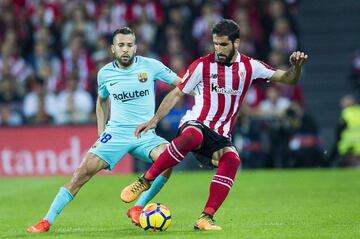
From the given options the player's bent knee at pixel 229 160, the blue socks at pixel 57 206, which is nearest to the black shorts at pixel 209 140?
the player's bent knee at pixel 229 160

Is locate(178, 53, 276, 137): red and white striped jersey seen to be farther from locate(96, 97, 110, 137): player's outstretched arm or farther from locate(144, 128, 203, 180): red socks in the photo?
locate(96, 97, 110, 137): player's outstretched arm

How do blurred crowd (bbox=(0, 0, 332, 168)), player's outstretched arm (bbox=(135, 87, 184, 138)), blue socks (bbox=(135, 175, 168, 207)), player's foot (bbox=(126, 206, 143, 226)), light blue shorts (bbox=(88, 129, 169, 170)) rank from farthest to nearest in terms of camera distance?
blurred crowd (bbox=(0, 0, 332, 168)) → blue socks (bbox=(135, 175, 168, 207)) → light blue shorts (bbox=(88, 129, 169, 170)) → player's foot (bbox=(126, 206, 143, 226)) → player's outstretched arm (bbox=(135, 87, 184, 138))

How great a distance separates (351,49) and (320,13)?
4.12 ft

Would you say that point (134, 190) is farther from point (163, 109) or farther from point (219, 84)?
point (219, 84)

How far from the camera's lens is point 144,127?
9.48 m

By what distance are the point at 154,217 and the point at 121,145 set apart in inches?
41.0

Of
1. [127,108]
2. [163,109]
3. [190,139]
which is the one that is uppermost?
[163,109]

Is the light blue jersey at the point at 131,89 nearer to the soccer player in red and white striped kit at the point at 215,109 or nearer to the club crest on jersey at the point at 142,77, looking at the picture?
the club crest on jersey at the point at 142,77

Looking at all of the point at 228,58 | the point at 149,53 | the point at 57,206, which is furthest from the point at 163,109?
the point at 149,53

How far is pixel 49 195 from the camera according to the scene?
48.4 ft

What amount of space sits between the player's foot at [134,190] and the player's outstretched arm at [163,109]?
517 mm

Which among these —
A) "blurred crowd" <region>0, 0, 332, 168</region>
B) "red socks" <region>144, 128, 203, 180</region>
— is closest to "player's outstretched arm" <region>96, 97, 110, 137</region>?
"red socks" <region>144, 128, 203, 180</region>

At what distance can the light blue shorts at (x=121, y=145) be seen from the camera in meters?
9.88

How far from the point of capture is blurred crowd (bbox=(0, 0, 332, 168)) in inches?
749
